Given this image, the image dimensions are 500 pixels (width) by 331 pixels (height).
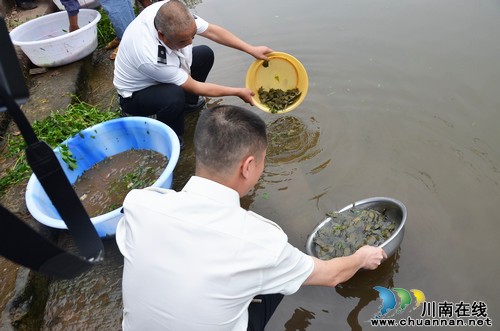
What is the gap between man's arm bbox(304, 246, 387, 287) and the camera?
1737mm

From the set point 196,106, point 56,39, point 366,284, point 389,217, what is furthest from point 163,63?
point 366,284

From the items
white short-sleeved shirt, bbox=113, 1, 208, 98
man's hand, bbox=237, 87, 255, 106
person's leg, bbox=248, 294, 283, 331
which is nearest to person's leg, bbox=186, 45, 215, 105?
white short-sleeved shirt, bbox=113, 1, 208, 98

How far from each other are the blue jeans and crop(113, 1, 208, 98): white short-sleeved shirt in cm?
133

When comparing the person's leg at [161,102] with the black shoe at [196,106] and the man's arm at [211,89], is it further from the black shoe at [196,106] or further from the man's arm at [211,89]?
the black shoe at [196,106]

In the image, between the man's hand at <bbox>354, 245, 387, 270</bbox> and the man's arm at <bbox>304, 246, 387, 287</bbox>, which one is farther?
the man's hand at <bbox>354, 245, 387, 270</bbox>

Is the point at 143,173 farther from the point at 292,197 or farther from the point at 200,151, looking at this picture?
the point at 200,151

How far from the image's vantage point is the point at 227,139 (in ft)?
5.35

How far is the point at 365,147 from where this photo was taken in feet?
11.0

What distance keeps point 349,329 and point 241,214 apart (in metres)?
1.21

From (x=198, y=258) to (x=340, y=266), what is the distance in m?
0.75

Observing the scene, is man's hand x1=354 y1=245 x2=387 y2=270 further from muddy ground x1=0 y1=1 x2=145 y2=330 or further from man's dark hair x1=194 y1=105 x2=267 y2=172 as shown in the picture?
muddy ground x1=0 y1=1 x2=145 y2=330

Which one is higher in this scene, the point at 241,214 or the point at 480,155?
the point at 241,214

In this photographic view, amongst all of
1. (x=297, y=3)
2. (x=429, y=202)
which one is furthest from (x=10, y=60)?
(x=297, y=3)

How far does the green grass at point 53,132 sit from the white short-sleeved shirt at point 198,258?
1.88 meters
